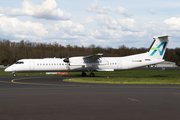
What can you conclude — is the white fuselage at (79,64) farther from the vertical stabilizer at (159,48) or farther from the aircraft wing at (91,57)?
the vertical stabilizer at (159,48)

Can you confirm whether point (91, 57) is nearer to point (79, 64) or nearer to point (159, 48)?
point (79, 64)

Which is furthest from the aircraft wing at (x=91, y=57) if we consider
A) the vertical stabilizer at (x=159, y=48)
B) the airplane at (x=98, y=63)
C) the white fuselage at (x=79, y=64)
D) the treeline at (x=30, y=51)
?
the treeline at (x=30, y=51)

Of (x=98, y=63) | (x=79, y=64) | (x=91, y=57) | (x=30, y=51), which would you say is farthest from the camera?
(x=30, y=51)

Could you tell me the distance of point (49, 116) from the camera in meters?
7.24

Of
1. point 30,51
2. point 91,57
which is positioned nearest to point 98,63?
point 91,57

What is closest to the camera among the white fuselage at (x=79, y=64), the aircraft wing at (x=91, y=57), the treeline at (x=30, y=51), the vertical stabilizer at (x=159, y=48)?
the aircraft wing at (x=91, y=57)

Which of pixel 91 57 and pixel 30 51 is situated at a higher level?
pixel 30 51

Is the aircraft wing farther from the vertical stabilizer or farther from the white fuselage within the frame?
the vertical stabilizer

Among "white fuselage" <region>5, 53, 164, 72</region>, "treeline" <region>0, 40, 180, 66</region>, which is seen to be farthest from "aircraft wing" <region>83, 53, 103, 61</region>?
"treeline" <region>0, 40, 180, 66</region>

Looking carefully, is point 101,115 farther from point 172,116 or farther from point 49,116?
point 172,116

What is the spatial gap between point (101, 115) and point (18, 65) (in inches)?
1058

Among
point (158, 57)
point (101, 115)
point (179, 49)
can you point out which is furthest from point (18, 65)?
point (179, 49)

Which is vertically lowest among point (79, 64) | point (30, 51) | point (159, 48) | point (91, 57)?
point (79, 64)

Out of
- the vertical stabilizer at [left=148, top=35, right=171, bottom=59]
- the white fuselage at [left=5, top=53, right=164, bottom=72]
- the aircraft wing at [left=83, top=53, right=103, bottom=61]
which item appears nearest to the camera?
the aircraft wing at [left=83, top=53, right=103, bottom=61]
